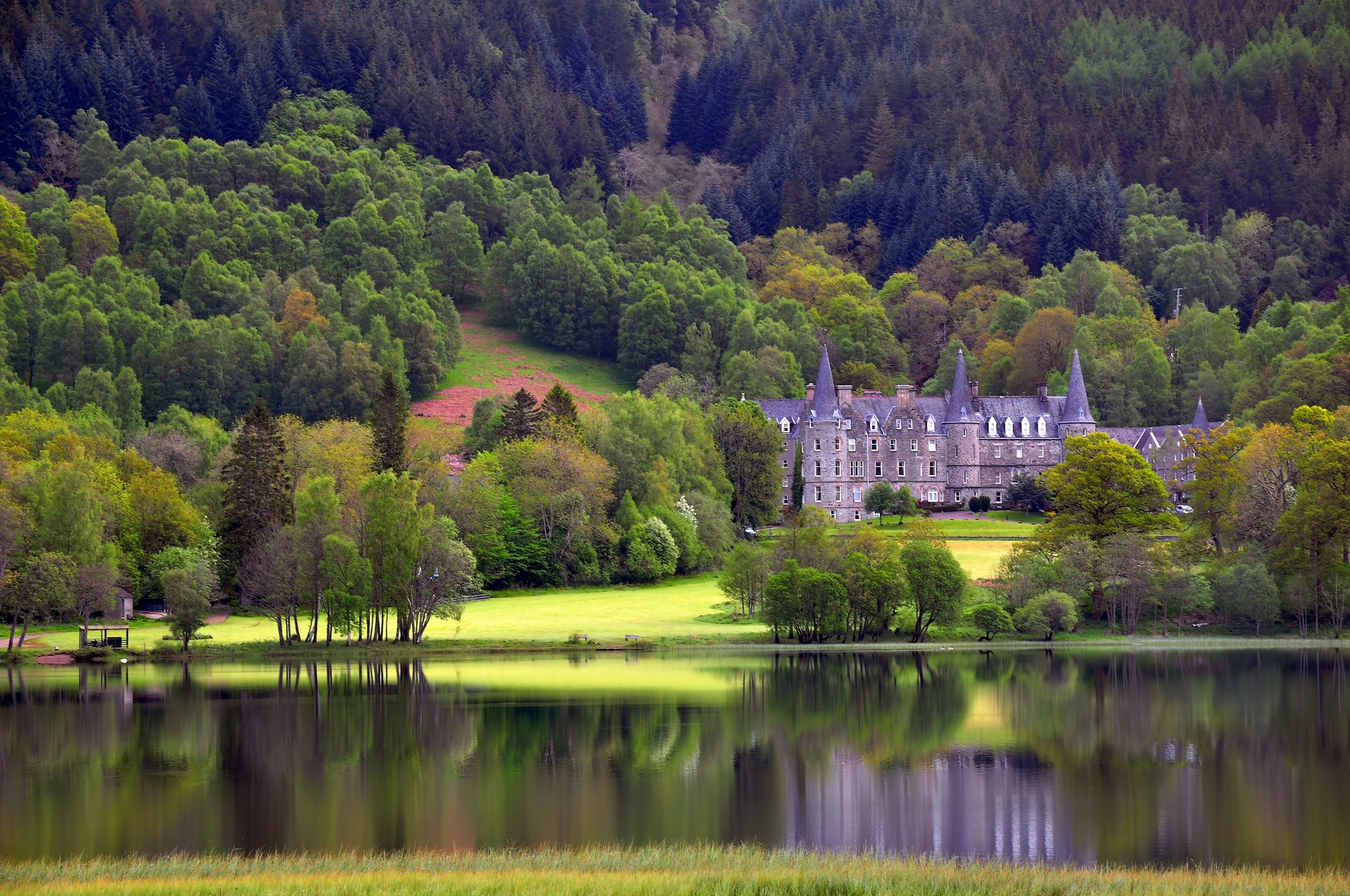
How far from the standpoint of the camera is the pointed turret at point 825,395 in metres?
121

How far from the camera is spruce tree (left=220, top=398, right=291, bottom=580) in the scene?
2995 inches

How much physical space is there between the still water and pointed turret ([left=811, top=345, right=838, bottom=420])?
6007cm

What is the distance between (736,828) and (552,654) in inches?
1285

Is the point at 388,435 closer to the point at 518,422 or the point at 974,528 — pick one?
the point at 518,422

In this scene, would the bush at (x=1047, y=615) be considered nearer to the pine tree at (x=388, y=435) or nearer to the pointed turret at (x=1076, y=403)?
the pine tree at (x=388, y=435)

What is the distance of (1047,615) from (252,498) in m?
35.8

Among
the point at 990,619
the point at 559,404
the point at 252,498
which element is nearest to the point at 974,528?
the point at 559,404

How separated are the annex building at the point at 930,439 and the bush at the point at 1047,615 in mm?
49111

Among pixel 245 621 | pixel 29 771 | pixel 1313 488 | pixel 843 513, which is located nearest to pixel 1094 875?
pixel 29 771

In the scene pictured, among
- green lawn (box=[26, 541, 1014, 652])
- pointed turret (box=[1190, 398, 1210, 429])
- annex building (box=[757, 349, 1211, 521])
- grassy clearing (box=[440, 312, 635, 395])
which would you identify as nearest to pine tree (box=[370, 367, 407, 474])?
green lawn (box=[26, 541, 1014, 652])

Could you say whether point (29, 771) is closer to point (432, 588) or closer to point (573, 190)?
point (432, 588)

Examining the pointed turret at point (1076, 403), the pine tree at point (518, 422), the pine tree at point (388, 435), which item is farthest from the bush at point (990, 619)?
the pointed turret at point (1076, 403)

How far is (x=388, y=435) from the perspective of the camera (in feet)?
304

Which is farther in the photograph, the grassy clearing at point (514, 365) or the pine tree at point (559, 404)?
the grassy clearing at point (514, 365)
